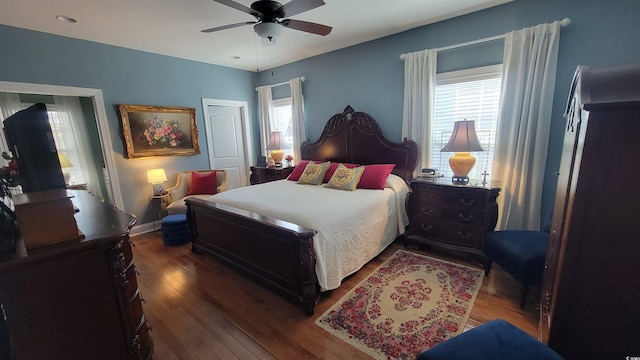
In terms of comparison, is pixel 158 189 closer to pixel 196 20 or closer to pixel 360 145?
pixel 196 20

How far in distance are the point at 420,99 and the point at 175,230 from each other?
143 inches

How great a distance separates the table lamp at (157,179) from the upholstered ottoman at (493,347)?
4104mm

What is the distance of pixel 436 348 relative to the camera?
110 cm

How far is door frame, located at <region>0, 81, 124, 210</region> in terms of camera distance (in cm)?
297

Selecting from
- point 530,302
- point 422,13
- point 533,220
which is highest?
point 422,13

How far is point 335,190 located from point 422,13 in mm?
2241

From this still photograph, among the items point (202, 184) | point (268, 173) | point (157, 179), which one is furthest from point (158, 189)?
point (268, 173)

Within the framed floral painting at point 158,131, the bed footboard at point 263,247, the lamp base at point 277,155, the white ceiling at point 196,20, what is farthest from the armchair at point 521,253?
the framed floral painting at point 158,131

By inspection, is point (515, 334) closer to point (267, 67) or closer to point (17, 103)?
point (267, 67)

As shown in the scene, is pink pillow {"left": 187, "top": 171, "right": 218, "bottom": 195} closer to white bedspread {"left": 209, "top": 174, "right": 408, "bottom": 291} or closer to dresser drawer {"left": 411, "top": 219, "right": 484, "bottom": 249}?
white bedspread {"left": 209, "top": 174, "right": 408, "bottom": 291}

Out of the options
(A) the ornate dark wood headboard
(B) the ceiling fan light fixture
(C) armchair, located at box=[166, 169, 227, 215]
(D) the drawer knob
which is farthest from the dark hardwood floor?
(B) the ceiling fan light fixture

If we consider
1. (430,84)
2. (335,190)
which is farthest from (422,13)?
(335,190)

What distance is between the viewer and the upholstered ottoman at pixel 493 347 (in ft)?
3.30

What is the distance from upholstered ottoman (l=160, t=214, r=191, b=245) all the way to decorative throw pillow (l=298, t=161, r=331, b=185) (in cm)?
166
